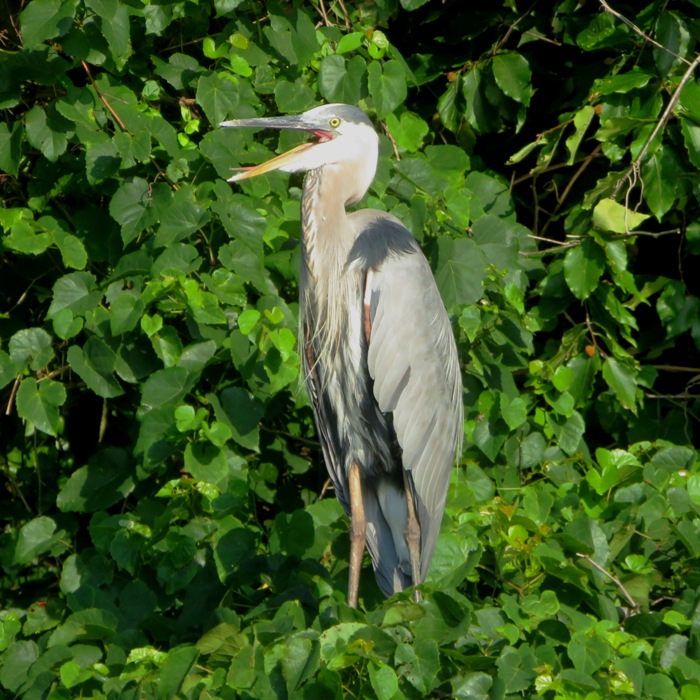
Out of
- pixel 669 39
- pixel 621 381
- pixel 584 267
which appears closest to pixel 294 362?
pixel 584 267

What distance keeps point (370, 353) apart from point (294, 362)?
221 millimetres

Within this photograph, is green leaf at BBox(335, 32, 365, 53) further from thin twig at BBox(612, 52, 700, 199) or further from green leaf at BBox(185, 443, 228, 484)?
green leaf at BBox(185, 443, 228, 484)

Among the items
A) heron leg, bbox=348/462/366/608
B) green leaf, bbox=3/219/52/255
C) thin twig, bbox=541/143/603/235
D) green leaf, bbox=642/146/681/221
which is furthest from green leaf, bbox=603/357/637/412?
green leaf, bbox=3/219/52/255

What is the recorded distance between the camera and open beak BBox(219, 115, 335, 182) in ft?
10.00

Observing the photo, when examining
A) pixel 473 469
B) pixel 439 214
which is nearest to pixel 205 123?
pixel 439 214

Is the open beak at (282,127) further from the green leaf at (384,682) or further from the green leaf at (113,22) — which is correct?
the green leaf at (384,682)

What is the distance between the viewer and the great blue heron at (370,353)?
3.07 meters

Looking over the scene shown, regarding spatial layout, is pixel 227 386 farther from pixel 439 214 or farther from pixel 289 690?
pixel 289 690

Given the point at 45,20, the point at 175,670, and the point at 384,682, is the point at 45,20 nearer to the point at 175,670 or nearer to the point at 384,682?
the point at 175,670

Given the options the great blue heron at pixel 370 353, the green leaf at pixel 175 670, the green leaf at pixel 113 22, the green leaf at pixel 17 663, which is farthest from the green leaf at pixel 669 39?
the green leaf at pixel 17 663

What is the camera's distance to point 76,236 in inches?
140

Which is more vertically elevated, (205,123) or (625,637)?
(205,123)

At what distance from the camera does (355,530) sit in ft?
10.1

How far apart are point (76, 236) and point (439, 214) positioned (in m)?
1.15
